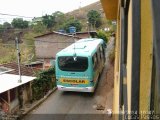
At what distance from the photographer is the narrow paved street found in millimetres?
10398

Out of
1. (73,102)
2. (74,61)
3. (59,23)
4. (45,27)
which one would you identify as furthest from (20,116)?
(59,23)

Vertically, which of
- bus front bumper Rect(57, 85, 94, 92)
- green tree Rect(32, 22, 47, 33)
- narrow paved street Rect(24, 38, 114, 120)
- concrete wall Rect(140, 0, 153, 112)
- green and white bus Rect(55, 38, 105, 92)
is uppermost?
green tree Rect(32, 22, 47, 33)

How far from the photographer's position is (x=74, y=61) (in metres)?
12.4

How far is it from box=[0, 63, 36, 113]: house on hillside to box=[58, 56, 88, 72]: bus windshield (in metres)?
2.30

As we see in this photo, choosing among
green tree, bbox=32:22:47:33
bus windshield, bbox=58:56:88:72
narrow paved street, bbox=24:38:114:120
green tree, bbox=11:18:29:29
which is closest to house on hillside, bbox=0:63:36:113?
narrow paved street, bbox=24:38:114:120

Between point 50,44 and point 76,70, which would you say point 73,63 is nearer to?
point 76,70

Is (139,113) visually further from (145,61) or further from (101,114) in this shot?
(101,114)

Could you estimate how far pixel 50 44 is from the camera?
27.2 metres

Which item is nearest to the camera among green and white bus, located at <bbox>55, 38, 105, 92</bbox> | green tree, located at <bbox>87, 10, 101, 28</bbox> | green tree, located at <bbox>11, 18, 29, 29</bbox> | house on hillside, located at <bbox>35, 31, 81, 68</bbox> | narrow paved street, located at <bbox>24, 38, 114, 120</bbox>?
narrow paved street, located at <bbox>24, 38, 114, 120</bbox>

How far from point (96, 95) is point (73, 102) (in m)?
1.43

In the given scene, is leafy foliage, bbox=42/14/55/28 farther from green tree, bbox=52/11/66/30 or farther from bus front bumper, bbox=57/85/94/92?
bus front bumper, bbox=57/85/94/92

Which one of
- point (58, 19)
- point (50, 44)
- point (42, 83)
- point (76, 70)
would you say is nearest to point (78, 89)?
point (76, 70)

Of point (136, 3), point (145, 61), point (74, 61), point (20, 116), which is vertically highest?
point (136, 3)

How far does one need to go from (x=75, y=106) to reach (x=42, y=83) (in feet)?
16.4
